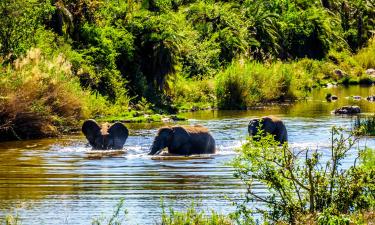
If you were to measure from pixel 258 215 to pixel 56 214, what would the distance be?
3.24m

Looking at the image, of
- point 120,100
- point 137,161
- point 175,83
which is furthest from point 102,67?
point 137,161

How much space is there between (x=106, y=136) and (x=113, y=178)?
5813 millimetres

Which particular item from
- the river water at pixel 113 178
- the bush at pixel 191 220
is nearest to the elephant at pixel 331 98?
the river water at pixel 113 178

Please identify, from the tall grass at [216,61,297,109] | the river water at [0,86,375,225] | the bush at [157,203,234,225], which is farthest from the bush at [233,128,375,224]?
the tall grass at [216,61,297,109]

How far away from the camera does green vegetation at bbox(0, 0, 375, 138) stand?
106ft

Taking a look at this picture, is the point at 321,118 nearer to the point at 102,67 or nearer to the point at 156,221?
the point at 102,67

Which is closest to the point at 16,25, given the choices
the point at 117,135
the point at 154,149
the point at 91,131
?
the point at 91,131

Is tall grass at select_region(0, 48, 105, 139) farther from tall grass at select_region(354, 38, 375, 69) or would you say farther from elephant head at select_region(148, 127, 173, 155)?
tall grass at select_region(354, 38, 375, 69)

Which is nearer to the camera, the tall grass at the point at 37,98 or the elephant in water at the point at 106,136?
the elephant in water at the point at 106,136

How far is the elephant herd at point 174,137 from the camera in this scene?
2480 cm

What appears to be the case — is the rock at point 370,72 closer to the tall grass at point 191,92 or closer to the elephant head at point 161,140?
the tall grass at point 191,92

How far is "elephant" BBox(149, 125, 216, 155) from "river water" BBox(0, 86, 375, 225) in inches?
20.1

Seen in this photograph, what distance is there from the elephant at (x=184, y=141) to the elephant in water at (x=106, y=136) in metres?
1.62

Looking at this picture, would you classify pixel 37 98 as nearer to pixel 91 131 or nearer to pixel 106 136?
pixel 91 131
